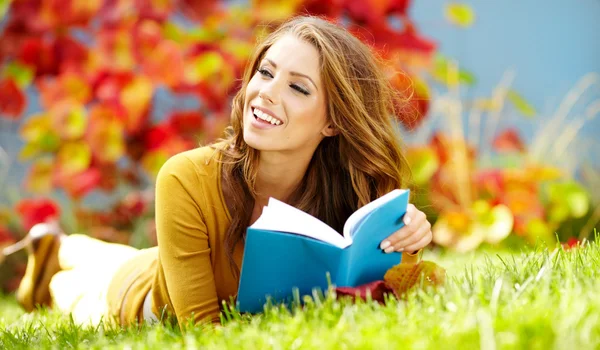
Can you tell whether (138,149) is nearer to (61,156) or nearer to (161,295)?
(61,156)

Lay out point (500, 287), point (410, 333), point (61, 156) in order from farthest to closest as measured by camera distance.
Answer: point (61, 156) < point (500, 287) < point (410, 333)

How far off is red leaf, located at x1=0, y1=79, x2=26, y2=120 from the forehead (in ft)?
9.71

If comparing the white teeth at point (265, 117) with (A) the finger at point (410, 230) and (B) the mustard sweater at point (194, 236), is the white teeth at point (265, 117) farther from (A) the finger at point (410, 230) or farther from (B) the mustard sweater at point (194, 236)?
(A) the finger at point (410, 230)

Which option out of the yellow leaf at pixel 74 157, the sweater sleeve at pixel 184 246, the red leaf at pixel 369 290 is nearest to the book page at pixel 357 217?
the red leaf at pixel 369 290

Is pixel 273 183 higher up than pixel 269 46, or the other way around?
pixel 269 46

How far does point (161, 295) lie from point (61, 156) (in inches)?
90.3

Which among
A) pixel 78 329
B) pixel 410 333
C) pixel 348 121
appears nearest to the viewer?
pixel 410 333

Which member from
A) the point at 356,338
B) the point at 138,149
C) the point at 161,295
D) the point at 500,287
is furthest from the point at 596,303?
the point at 138,149

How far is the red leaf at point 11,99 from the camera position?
5141 mm

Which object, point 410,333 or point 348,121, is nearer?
point 410,333

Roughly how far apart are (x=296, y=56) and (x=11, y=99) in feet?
10.1

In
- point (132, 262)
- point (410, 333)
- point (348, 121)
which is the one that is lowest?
point (132, 262)

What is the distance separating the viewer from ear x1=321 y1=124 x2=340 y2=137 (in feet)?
9.23

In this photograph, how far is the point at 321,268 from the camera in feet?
7.35
